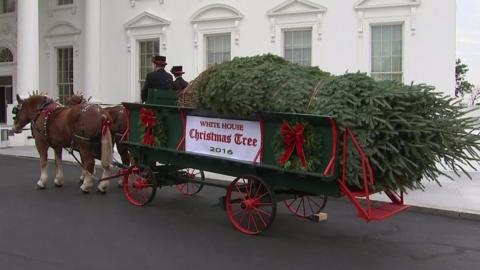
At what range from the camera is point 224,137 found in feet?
24.8

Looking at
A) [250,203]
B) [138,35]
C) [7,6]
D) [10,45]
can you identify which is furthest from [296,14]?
[7,6]

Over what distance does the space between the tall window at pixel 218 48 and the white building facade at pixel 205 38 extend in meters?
0.03

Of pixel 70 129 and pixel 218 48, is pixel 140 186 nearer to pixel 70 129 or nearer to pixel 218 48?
pixel 70 129

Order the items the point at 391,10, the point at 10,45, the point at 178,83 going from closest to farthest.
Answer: the point at 178,83 → the point at 391,10 → the point at 10,45

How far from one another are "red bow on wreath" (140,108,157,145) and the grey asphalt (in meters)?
1.16

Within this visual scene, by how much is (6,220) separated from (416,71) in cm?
1133

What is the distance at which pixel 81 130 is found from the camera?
10016 mm

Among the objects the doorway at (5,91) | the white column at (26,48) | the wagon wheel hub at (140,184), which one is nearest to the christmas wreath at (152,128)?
the wagon wheel hub at (140,184)

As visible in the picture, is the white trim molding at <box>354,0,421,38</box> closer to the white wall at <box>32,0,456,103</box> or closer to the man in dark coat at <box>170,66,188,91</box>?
the white wall at <box>32,0,456,103</box>

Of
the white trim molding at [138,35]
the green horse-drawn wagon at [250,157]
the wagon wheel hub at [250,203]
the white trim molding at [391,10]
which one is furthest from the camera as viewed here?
the white trim molding at [138,35]

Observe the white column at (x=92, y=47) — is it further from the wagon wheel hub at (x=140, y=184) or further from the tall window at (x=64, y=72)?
the wagon wheel hub at (x=140, y=184)

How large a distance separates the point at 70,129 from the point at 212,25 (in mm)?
9246

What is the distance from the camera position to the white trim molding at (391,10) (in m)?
15.3

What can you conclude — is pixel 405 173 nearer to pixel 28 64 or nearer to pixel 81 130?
pixel 81 130
